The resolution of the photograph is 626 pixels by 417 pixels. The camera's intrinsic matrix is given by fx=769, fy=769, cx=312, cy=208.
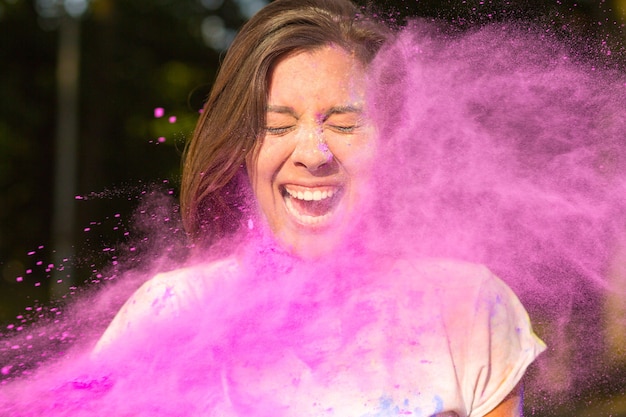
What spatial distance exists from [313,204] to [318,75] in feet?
0.93

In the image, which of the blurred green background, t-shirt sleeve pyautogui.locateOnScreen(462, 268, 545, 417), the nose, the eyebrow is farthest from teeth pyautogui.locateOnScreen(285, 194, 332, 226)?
the blurred green background

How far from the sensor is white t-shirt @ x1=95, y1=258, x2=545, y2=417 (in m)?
1.58

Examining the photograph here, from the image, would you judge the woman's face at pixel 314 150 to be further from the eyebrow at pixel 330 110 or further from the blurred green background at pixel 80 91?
the blurred green background at pixel 80 91

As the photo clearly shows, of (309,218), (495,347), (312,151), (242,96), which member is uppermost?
(242,96)

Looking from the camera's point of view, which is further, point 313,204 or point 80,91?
point 80,91

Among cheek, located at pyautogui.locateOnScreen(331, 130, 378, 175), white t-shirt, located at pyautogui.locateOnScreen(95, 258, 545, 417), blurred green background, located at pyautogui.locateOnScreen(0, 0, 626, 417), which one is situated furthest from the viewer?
blurred green background, located at pyautogui.locateOnScreen(0, 0, 626, 417)

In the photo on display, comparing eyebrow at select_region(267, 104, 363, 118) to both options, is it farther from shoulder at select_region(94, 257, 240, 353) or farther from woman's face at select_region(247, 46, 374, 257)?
shoulder at select_region(94, 257, 240, 353)

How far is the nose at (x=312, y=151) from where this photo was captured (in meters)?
1.67

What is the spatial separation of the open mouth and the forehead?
206 mm

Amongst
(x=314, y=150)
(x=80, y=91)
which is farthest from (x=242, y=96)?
(x=80, y=91)

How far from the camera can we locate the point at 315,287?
1717 millimetres

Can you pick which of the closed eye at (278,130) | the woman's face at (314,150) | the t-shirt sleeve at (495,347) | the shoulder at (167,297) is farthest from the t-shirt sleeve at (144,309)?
the t-shirt sleeve at (495,347)

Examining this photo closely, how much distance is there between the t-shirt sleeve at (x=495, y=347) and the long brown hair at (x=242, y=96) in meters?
0.60

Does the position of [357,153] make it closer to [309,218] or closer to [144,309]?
[309,218]
